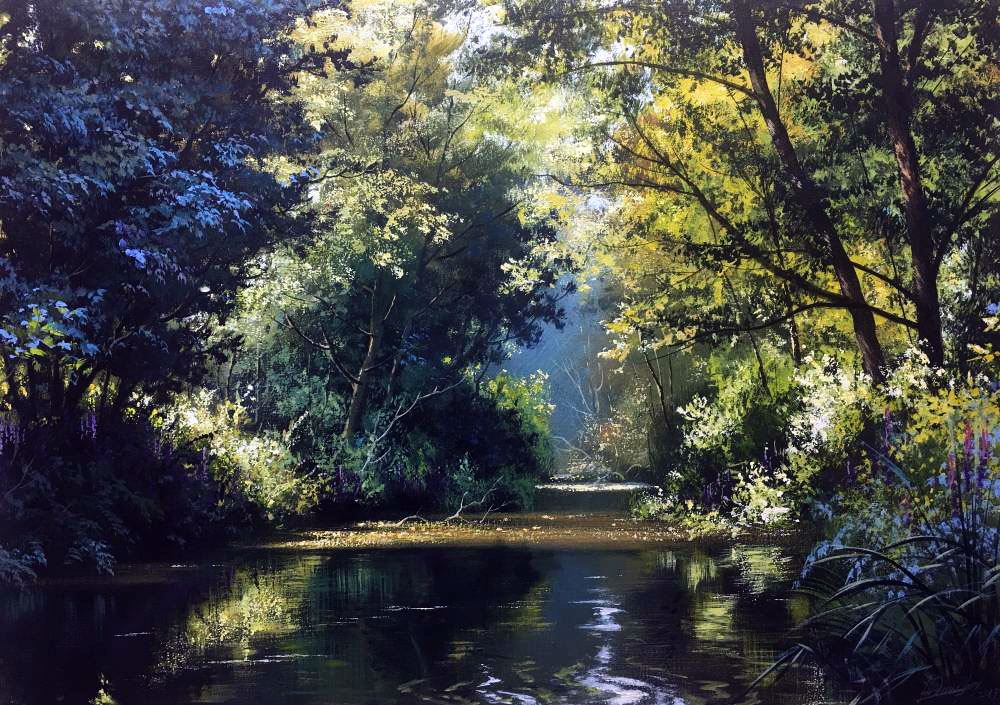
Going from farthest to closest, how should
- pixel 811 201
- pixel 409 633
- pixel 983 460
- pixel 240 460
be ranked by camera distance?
pixel 240 460 < pixel 811 201 < pixel 409 633 < pixel 983 460

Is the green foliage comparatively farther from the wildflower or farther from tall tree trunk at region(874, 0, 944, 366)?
the wildflower

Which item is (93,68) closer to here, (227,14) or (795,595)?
(227,14)

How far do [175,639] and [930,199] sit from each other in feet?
30.3

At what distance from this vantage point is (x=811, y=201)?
14.2 metres

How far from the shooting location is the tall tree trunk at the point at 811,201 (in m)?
14.2

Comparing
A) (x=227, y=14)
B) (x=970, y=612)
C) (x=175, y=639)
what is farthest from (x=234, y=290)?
(x=970, y=612)

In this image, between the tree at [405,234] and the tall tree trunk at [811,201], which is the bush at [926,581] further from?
the tree at [405,234]

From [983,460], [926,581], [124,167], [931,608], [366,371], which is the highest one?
[124,167]

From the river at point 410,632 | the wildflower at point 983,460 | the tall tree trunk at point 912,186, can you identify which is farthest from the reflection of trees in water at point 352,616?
the tall tree trunk at point 912,186

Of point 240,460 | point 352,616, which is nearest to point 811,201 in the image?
point 352,616

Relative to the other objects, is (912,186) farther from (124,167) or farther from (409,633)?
(124,167)

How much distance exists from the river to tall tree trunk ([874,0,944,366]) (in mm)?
3235

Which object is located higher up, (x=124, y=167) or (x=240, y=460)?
(x=124, y=167)

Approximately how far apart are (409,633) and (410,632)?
0.06m
